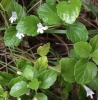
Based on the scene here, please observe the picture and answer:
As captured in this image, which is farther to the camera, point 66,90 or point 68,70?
point 66,90

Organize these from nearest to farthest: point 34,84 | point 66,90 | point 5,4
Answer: point 34,84 → point 5,4 → point 66,90

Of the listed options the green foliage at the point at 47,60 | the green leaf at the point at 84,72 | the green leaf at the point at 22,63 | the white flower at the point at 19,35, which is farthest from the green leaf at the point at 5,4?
the green leaf at the point at 84,72

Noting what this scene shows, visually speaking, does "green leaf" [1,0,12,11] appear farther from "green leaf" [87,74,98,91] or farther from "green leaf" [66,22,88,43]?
"green leaf" [87,74,98,91]

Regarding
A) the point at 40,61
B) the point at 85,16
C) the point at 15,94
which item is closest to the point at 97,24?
the point at 85,16

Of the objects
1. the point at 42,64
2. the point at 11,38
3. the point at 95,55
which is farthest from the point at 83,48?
the point at 11,38

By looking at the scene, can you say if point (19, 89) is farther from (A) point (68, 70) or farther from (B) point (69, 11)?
(B) point (69, 11)

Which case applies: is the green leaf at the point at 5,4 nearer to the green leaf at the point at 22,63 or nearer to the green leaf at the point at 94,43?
the green leaf at the point at 22,63
